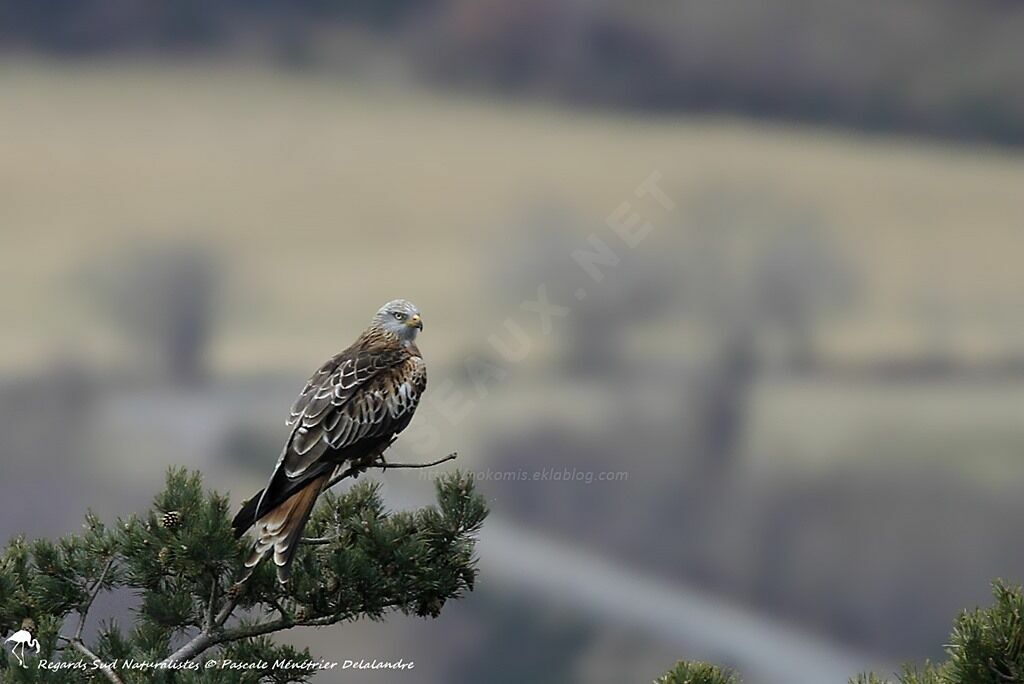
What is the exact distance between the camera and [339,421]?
324 centimetres

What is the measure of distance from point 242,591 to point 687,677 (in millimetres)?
1227

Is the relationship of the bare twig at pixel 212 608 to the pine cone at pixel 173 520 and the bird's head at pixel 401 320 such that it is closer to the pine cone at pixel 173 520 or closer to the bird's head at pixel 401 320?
the pine cone at pixel 173 520

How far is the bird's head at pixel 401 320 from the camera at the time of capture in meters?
3.69

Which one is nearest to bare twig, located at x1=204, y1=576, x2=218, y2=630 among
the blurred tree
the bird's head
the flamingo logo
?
the blurred tree

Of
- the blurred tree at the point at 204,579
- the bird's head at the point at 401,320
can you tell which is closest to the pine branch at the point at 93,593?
the blurred tree at the point at 204,579

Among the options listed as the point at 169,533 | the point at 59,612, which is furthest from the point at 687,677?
the point at 59,612

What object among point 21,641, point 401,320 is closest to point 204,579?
point 21,641

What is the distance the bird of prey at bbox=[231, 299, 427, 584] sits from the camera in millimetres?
2943

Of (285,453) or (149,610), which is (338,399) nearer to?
(285,453)

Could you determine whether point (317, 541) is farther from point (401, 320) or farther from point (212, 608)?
point (401, 320)

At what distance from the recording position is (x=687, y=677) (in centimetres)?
256

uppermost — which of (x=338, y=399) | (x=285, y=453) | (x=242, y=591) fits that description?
(x=338, y=399)

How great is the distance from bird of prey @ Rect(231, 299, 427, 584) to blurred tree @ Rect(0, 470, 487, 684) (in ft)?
0.34

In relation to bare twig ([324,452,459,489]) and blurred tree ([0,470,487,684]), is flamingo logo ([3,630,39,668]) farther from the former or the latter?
bare twig ([324,452,459,489])
